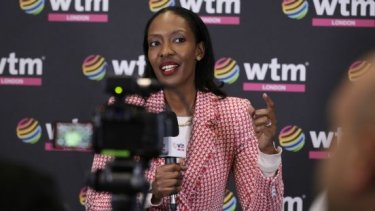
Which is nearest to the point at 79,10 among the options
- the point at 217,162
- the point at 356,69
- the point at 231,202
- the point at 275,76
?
the point at 275,76

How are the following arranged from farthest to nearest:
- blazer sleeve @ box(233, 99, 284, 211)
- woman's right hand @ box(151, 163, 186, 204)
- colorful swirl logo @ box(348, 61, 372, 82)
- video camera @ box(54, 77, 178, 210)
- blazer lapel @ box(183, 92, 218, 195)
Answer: colorful swirl logo @ box(348, 61, 372, 82) < blazer lapel @ box(183, 92, 218, 195) < blazer sleeve @ box(233, 99, 284, 211) < woman's right hand @ box(151, 163, 186, 204) < video camera @ box(54, 77, 178, 210)

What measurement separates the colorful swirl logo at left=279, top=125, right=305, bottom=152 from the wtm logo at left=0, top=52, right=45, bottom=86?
1.40m

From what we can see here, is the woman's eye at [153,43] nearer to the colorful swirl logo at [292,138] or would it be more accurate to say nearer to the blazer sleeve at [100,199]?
the blazer sleeve at [100,199]

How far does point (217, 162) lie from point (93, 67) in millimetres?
1633

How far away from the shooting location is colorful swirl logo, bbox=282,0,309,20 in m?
3.76

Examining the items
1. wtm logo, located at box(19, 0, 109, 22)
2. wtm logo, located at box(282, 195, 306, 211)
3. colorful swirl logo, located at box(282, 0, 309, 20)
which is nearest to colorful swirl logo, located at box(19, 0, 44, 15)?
wtm logo, located at box(19, 0, 109, 22)

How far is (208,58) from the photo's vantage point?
8.73ft

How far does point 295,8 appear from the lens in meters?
3.77

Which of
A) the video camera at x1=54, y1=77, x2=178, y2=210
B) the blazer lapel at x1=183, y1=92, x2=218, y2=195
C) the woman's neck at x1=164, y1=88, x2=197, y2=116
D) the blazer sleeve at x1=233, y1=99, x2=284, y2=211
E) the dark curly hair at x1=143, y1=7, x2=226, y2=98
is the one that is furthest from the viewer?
the dark curly hair at x1=143, y1=7, x2=226, y2=98

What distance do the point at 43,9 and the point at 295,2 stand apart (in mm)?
1425

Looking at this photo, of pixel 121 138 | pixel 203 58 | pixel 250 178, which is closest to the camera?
pixel 121 138

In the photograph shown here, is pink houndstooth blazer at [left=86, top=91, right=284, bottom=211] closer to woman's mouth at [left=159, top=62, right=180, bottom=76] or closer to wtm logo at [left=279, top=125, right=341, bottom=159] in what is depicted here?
woman's mouth at [left=159, top=62, right=180, bottom=76]

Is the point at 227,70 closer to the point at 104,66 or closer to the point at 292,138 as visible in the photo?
the point at 292,138

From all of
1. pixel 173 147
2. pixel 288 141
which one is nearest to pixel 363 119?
pixel 173 147
